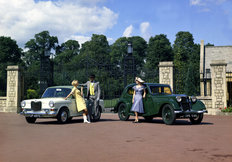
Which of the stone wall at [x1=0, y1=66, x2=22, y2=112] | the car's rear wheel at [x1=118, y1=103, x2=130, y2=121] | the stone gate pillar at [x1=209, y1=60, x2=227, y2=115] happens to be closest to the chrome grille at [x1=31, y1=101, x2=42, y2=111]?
the car's rear wheel at [x1=118, y1=103, x2=130, y2=121]

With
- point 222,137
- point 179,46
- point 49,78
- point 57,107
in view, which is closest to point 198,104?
point 222,137

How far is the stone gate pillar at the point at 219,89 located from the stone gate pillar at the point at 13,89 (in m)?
12.4

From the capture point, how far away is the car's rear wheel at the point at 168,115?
11711mm

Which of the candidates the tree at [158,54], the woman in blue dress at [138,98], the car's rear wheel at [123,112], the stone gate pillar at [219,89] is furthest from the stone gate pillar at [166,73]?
the tree at [158,54]

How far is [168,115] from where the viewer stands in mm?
12031

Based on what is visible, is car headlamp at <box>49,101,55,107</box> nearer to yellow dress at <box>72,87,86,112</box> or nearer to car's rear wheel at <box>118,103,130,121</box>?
yellow dress at <box>72,87,86,112</box>

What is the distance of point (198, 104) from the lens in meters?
12.5

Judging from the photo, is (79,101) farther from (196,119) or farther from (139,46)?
(139,46)

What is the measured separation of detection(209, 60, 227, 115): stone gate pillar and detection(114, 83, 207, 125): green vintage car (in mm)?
5717

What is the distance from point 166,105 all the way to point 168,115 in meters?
0.38

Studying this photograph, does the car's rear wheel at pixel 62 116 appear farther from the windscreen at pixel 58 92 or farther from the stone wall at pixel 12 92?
the stone wall at pixel 12 92

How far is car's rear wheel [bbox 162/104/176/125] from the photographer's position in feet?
38.4

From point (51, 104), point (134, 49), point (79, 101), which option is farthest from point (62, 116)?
point (134, 49)

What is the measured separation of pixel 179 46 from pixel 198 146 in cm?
6530
